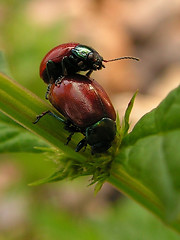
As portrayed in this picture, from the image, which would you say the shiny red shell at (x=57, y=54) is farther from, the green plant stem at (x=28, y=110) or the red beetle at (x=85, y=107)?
the green plant stem at (x=28, y=110)

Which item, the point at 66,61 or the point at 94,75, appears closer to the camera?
the point at 66,61

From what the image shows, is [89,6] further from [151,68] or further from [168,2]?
[151,68]

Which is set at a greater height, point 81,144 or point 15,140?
point 81,144

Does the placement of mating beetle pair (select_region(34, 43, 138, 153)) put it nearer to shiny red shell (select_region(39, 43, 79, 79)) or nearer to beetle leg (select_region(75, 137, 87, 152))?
beetle leg (select_region(75, 137, 87, 152))

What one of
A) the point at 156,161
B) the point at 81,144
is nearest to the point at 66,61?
the point at 81,144

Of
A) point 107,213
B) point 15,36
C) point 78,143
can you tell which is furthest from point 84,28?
point 78,143

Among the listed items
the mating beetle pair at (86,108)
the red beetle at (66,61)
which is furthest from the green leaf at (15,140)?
the red beetle at (66,61)

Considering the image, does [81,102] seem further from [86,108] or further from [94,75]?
[94,75]
